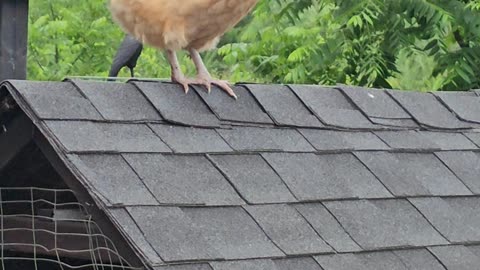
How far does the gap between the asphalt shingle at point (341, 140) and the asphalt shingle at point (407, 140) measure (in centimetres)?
4

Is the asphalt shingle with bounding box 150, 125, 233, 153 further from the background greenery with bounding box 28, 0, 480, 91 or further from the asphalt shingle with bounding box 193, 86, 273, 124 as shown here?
the background greenery with bounding box 28, 0, 480, 91

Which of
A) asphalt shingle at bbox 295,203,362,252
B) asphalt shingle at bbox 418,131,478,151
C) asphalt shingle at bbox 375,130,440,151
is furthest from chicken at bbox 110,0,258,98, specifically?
asphalt shingle at bbox 295,203,362,252

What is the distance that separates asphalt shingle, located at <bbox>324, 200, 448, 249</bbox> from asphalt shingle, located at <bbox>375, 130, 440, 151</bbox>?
326 mm

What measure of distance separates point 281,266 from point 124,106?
0.60m

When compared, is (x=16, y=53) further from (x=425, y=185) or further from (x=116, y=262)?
(x=425, y=185)

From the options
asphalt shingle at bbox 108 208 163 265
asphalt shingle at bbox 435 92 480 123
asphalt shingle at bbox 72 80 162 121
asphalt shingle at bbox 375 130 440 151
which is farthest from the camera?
asphalt shingle at bbox 435 92 480 123

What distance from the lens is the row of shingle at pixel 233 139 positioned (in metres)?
2.26

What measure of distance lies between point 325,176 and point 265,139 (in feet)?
0.63

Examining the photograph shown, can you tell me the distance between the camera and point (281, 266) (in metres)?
2.20

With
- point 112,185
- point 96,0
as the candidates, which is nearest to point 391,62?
point 96,0

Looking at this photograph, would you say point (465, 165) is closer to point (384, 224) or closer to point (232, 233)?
point (384, 224)

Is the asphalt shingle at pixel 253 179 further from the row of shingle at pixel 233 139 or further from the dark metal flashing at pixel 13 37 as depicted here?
the dark metal flashing at pixel 13 37

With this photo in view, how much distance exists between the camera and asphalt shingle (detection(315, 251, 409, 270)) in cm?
228

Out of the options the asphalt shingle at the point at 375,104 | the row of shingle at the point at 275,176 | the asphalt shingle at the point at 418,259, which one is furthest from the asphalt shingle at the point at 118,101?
the asphalt shingle at the point at 375,104
